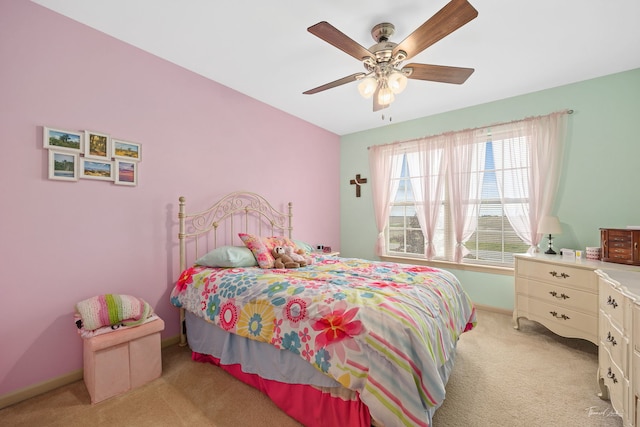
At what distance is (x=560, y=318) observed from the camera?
2.60 meters

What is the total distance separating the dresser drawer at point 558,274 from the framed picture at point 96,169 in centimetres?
416

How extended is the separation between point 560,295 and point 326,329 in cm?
255

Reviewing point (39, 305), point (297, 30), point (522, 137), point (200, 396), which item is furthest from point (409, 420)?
point (522, 137)

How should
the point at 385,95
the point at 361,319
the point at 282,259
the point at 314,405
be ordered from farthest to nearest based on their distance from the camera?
the point at 282,259 → the point at 385,95 → the point at 314,405 → the point at 361,319

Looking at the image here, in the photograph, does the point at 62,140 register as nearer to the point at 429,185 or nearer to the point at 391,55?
the point at 391,55

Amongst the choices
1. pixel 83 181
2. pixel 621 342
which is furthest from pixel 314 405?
pixel 83 181

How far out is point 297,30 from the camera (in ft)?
7.16

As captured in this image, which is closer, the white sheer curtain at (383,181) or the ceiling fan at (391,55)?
the ceiling fan at (391,55)

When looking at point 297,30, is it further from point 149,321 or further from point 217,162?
point 149,321

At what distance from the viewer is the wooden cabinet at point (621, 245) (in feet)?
7.58

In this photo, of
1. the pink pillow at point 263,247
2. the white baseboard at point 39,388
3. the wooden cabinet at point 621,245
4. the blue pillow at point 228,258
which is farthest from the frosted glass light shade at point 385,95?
the white baseboard at point 39,388

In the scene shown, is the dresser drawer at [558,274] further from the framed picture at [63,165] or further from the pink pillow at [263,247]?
the framed picture at [63,165]

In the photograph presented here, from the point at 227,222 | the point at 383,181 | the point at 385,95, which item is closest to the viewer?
the point at 385,95

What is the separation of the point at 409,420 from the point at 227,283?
155 cm
